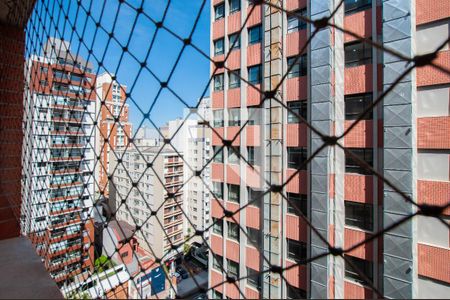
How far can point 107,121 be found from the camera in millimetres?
7344

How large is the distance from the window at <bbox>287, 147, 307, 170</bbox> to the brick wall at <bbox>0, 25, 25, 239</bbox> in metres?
2.33

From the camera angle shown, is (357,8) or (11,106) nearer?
(11,106)

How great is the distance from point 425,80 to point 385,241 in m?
1.37

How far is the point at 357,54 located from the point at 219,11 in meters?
1.93

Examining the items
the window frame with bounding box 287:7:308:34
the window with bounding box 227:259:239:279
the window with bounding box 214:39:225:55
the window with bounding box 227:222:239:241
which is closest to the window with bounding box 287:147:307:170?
the window with bounding box 227:222:239:241

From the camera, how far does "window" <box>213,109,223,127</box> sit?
324 centimetres

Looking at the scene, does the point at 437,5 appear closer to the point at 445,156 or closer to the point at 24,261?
the point at 445,156

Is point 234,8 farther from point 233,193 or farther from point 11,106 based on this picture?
point 11,106

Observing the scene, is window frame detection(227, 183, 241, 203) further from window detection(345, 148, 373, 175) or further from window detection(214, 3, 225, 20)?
window detection(214, 3, 225, 20)

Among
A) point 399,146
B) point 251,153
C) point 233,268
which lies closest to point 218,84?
point 251,153

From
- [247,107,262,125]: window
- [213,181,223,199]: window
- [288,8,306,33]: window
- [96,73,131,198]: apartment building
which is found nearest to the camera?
[96,73,131,198]: apartment building

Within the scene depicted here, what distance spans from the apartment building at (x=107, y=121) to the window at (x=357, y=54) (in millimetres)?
2082

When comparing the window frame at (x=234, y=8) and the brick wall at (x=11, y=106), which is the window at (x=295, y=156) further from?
the brick wall at (x=11, y=106)

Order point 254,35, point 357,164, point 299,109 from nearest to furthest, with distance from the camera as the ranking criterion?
1. point 357,164
2. point 299,109
3. point 254,35
